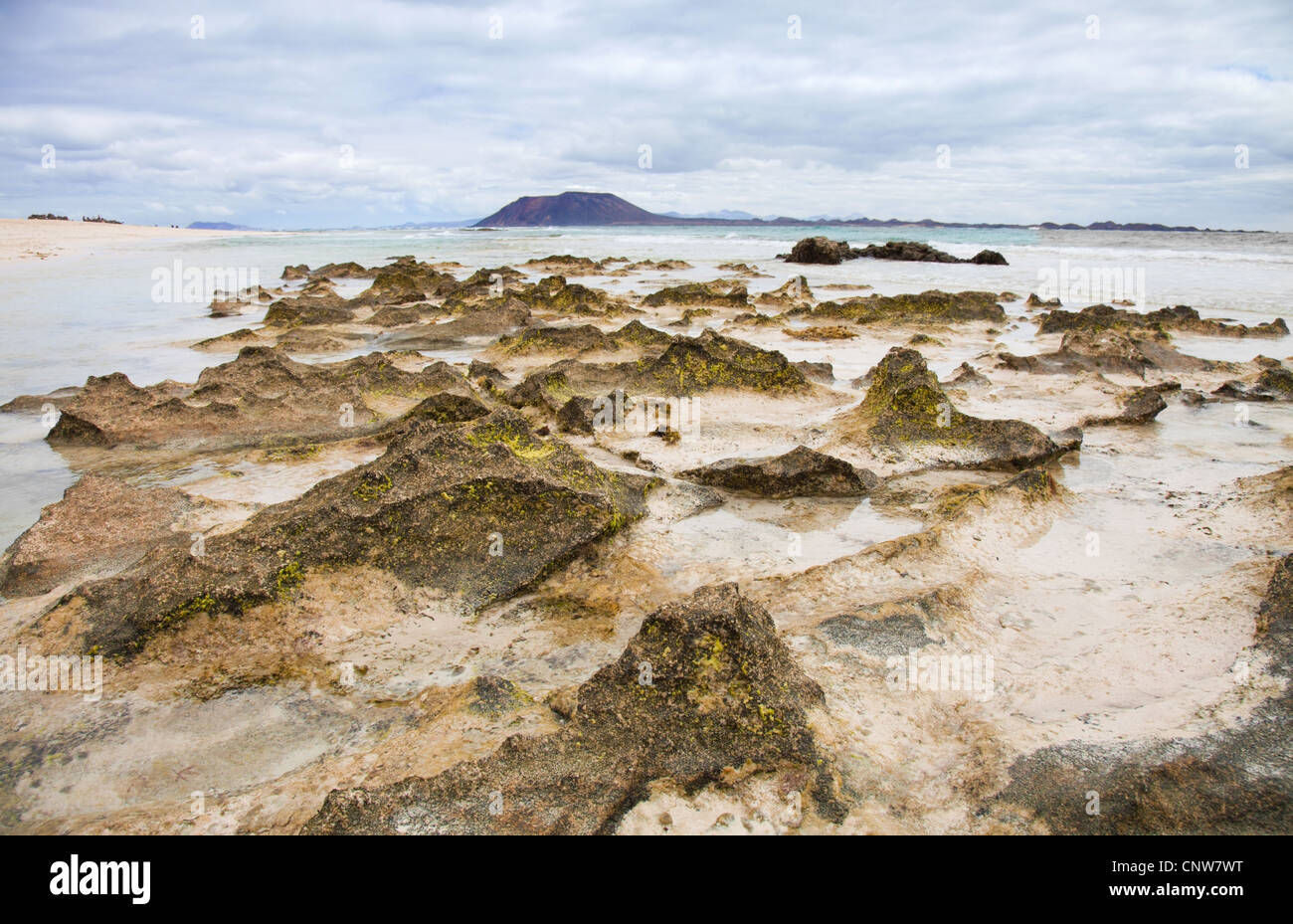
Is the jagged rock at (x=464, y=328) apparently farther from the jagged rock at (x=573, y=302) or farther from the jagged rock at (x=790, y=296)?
the jagged rock at (x=790, y=296)

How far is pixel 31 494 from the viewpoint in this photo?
503 cm

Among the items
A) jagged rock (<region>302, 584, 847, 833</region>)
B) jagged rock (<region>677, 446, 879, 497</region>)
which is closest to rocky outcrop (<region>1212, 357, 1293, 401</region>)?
jagged rock (<region>677, 446, 879, 497</region>)

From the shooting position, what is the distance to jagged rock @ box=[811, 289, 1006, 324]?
12484mm

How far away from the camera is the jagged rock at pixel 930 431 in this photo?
17.6 feet

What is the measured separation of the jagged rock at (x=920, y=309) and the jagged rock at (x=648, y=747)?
10.9 metres

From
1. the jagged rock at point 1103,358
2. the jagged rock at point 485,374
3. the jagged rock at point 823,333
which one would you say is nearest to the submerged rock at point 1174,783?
the jagged rock at point 1103,358

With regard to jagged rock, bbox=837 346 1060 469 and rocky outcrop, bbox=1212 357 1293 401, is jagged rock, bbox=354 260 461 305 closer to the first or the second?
jagged rock, bbox=837 346 1060 469

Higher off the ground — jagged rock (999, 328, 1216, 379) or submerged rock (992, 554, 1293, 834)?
jagged rock (999, 328, 1216, 379)

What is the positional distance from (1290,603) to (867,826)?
2140 mm

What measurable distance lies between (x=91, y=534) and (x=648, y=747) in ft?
11.2

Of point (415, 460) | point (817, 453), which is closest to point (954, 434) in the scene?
point (817, 453)

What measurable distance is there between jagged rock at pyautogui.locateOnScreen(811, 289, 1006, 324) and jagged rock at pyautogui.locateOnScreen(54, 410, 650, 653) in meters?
9.61

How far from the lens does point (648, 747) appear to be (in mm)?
2350

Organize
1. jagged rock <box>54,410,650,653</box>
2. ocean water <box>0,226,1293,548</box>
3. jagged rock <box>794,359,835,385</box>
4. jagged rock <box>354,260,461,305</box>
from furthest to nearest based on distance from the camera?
jagged rock <box>354,260,461,305</box>
jagged rock <box>794,359,835,385</box>
ocean water <box>0,226,1293,548</box>
jagged rock <box>54,410,650,653</box>
